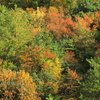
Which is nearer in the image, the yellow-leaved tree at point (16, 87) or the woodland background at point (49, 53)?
the yellow-leaved tree at point (16, 87)

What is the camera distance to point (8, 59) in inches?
1168

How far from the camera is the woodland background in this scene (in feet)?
76.2

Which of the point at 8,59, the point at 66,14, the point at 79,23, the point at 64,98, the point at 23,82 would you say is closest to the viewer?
the point at 23,82

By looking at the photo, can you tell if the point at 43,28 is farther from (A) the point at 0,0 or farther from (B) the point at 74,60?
(A) the point at 0,0

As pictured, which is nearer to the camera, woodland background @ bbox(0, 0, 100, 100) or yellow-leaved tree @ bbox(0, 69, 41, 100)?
yellow-leaved tree @ bbox(0, 69, 41, 100)

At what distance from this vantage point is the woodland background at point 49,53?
76.2ft

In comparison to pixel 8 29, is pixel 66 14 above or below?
above

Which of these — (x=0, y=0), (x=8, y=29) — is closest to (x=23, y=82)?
(x=8, y=29)

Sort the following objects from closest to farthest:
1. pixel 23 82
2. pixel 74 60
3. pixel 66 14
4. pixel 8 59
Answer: pixel 23 82 < pixel 8 59 < pixel 74 60 < pixel 66 14

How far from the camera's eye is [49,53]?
29547 millimetres

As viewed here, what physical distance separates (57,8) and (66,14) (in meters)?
2.50

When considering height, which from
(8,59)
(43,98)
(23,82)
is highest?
(8,59)

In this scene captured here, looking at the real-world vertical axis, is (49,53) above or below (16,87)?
above

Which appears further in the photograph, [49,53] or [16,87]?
[49,53]
